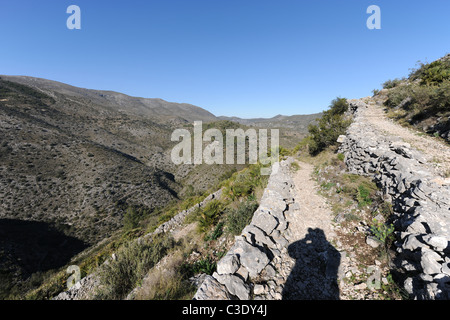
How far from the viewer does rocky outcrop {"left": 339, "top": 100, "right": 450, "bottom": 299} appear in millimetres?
2605

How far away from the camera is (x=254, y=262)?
3496 millimetres

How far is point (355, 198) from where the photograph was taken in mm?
5898

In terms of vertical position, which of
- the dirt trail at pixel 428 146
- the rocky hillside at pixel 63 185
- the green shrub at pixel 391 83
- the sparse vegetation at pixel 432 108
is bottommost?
the rocky hillside at pixel 63 185

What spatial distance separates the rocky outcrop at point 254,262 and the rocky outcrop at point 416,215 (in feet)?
7.28

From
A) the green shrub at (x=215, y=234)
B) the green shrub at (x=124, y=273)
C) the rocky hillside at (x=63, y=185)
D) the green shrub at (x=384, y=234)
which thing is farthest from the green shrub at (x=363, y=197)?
the rocky hillside at (x=63, y=185)

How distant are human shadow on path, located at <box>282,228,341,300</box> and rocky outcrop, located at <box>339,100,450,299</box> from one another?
44.1 inches

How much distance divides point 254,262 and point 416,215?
3585mm

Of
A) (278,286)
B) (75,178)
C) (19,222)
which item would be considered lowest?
(19,222)

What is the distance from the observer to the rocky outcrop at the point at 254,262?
2963 mm

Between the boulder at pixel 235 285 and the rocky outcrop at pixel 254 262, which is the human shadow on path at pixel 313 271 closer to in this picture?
the rocky outcrop at pixel 254 262

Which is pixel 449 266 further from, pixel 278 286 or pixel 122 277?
pixel 122 277

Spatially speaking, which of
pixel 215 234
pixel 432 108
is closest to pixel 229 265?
pixel 215 234

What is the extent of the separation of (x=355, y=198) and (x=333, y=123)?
378 inches
